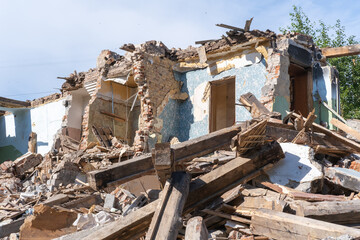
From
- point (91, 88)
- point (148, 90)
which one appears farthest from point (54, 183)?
point (91, 88)

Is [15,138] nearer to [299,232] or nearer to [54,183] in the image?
[54,183]

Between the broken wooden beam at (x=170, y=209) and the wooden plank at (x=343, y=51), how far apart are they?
7.73 metres

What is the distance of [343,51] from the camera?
952 cm

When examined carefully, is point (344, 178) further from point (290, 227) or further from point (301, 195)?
point (290, 227)

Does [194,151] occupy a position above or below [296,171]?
above

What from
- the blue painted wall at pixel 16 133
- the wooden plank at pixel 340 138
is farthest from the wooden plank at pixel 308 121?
the blue painted wall at pixel 16 133

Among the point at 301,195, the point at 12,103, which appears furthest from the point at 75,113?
the point at 301,195

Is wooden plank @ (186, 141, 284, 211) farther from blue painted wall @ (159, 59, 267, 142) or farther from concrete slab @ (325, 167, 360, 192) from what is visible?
blue painted wall @ (159, 59, 267, 142)

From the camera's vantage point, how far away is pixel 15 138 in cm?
1972

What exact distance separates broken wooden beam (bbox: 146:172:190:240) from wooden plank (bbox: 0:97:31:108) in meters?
17.0

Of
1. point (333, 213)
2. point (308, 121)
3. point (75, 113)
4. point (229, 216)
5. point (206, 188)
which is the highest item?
point (308, 121)

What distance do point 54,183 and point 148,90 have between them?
12.1 feet

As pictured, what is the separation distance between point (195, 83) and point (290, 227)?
26.4 feet

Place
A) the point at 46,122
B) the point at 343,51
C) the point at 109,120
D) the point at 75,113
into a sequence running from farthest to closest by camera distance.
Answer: the point at 46,122, the point at 75,113, the point at 109,120, the point at 343,51
